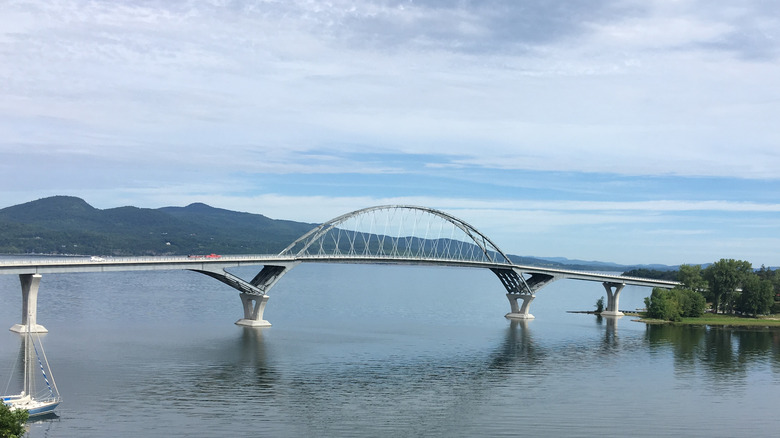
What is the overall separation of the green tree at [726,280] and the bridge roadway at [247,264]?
61.2ft

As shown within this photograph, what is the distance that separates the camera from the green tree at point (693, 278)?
6880 inches

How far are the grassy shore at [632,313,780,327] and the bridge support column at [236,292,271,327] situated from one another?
78906mm

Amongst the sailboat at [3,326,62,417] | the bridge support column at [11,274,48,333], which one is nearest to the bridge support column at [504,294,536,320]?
the bridge support column at [11,274,48,333]

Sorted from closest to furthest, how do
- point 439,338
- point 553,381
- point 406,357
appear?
point 553,381, point 406,357, point 439,338

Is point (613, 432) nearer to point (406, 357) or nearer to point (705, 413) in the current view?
point (705, 413)

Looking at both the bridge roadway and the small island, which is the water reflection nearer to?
the small island

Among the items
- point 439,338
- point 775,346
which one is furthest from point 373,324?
point 775,346

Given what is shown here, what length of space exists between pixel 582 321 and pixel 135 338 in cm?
9116

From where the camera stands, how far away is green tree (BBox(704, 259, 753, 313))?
168375 mm

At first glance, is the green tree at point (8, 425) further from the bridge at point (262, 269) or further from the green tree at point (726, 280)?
the green tree at point (726, 280)

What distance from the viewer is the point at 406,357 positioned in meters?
95.1

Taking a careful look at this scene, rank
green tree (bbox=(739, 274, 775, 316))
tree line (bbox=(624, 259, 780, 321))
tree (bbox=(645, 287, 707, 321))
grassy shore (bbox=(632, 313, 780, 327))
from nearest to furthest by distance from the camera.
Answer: grassy shore (bbox=(632, 313, 780, 327)), tree (bbox=(645, 287, 707, 321)), tree line (bbox=(624, 259, 780, 321)), green tree (bbox=(739, 274, 775, 316))

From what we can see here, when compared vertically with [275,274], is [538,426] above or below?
below

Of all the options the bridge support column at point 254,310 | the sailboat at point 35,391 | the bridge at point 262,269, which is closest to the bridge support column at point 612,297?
the bridge at point 262,269
